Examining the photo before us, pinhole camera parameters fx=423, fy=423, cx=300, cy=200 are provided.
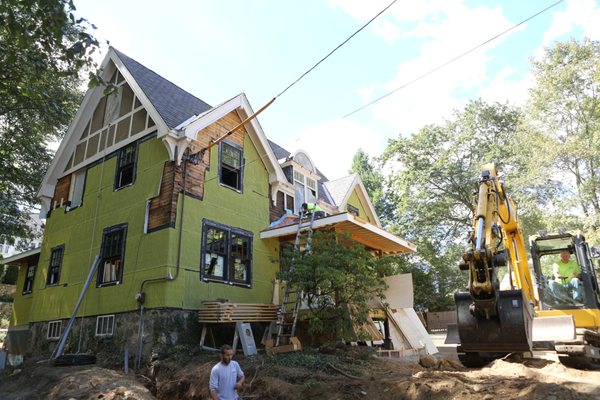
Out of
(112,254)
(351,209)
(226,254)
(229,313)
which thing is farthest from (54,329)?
(351,209)

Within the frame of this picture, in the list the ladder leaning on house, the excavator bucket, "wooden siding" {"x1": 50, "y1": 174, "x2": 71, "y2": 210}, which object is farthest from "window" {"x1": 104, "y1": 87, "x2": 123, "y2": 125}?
the excavator bucket

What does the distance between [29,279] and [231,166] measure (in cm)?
1076

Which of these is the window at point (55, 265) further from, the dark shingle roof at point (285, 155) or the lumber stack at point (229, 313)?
the dark shingle roof at point (285, 155)

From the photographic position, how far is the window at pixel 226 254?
1249 cm

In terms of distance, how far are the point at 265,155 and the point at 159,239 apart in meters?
5.19

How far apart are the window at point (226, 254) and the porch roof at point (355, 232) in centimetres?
100

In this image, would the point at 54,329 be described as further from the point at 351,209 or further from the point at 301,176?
the point at 351,209

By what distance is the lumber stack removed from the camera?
1096cm

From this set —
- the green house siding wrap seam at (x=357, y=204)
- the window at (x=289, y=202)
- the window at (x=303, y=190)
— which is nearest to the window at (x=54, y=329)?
the window at (x=289, y=202)

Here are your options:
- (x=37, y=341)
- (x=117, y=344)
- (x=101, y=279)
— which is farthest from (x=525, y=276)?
(x=37, y=341)

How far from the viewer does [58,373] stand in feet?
30.3

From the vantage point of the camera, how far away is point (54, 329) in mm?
13969

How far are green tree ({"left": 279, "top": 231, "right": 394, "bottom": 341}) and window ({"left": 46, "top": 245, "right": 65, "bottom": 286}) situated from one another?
8.91 meters

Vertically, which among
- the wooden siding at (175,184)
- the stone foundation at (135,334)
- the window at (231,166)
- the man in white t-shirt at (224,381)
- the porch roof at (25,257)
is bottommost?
the man in white t-shirt at (224,381)
